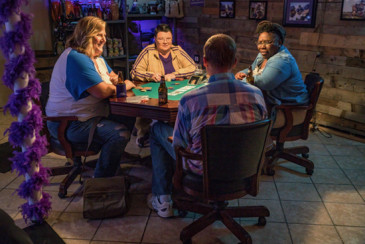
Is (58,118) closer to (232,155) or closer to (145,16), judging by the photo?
(232,155)

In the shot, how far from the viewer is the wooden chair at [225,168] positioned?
75.2 inches

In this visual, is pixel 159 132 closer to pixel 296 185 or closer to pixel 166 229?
pixel 166 229

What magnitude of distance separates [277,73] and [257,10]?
2.01 m

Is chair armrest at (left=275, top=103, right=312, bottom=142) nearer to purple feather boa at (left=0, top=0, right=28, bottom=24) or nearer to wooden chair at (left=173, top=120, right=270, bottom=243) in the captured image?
wooden chair at (left=173, top=120, right=270, bottom=243)

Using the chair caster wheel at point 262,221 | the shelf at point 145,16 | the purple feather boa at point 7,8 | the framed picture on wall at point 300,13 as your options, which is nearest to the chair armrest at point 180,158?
the chair caster wheel at point 262,221

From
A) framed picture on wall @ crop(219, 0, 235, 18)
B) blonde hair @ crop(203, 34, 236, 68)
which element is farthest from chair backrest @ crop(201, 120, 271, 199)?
framed picture on wall @ crop(219, 0, 235, 18)

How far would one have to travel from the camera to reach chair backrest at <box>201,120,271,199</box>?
189 centimetres

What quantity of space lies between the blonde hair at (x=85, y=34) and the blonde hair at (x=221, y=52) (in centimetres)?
111

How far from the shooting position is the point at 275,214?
266 centimetres

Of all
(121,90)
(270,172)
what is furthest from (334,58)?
(121,90)

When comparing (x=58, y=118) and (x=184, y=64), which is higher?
(x=184, y=64)

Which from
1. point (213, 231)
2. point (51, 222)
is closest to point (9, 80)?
point (51, 222)

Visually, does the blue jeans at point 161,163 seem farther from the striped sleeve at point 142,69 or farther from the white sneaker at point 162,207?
the striped sleeve at point 142,69

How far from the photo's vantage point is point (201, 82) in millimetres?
3326
